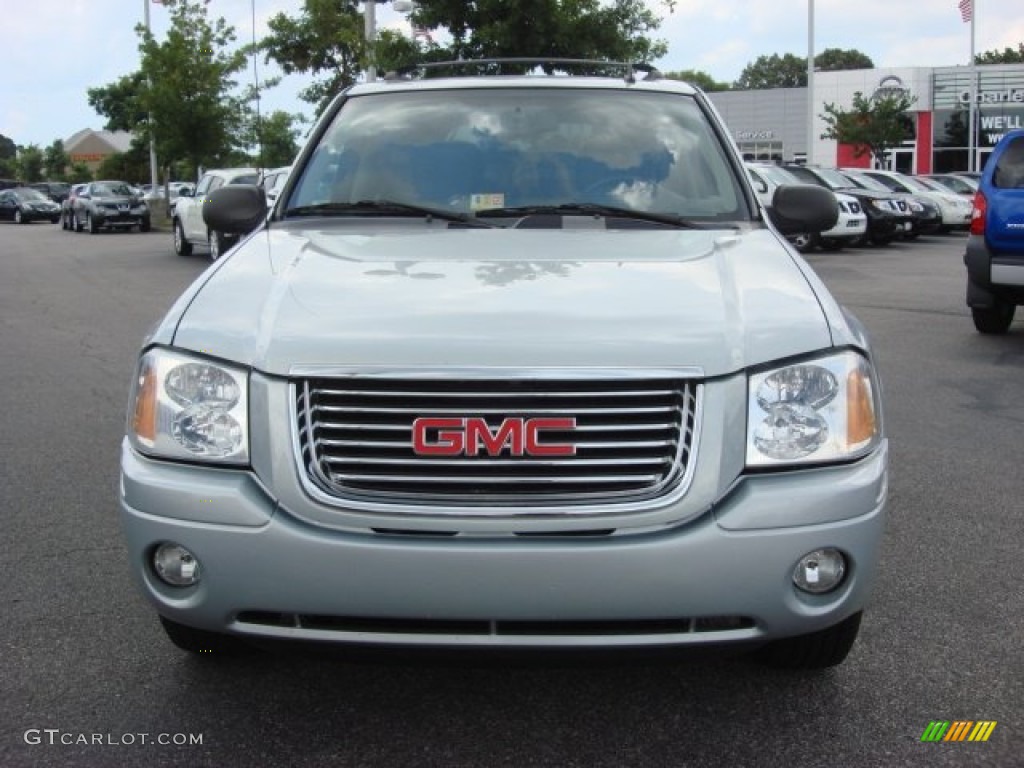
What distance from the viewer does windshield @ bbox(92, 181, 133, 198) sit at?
33.8 m

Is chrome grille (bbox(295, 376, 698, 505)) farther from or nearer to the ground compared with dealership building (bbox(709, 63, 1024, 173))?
nearer to the ground

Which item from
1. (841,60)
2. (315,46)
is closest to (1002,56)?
(841,60)

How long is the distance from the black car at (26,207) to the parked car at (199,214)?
27.6 m

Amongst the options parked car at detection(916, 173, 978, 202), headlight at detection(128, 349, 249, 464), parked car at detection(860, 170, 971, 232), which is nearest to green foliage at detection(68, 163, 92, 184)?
parked car at detection(916, 173, 978, 202)

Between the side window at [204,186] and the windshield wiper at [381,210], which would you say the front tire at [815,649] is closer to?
the windshield wiper at [381,210]

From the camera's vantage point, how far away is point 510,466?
2672 mm

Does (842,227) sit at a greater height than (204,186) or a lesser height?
lesser

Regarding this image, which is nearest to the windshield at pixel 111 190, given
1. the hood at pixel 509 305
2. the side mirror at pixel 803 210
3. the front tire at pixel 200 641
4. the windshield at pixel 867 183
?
the windshield at pixel 867 183

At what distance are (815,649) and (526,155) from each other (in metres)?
2.06

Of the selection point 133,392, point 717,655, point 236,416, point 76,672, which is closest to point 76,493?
point 76,672

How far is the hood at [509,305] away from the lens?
8.92 feet

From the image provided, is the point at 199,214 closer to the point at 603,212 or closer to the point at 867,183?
the point at 867,183

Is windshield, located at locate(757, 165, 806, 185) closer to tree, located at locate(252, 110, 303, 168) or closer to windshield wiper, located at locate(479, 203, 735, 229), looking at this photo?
windshield wiper, located at locate(479, 203, 735, 229)

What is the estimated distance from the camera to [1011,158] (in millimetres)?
9664
